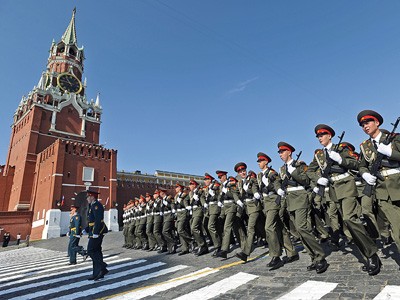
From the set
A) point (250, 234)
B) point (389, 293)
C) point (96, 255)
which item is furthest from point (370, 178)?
point (96, 255)

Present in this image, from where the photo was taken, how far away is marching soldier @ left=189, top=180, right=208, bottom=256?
28.0 ft

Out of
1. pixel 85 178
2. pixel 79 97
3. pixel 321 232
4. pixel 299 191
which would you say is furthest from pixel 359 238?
pixel 79 97

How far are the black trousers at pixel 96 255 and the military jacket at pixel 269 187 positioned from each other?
13.3ft

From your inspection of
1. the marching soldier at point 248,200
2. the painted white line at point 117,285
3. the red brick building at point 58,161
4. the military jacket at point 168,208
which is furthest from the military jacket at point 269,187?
the red brick building at point 58,161

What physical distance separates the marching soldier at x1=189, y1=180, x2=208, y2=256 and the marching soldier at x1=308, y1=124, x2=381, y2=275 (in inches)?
174

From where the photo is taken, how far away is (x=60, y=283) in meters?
6.24

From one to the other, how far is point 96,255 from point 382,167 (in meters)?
6.16

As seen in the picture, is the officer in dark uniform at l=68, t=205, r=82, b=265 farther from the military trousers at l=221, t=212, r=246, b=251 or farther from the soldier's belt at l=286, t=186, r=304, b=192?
the soldier's belt at l=286, t=186, r=304, b=192

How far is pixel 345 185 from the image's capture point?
4938mm

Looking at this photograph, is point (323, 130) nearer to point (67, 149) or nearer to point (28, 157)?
point (67, 149)

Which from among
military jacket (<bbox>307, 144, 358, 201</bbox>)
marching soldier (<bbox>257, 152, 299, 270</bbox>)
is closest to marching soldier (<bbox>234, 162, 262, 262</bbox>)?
marching soldier (<bbox>257, 152, 299, 270</bbox>)

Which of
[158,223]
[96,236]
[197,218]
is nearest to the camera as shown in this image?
[96,236]

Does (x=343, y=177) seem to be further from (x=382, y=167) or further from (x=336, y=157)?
(x=382, y=167)

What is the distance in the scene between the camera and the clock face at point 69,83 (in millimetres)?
50359
